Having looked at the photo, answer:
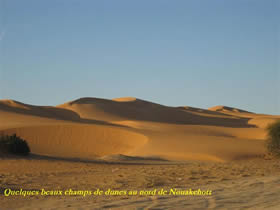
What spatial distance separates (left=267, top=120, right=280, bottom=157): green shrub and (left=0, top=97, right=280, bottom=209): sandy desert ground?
87 cm

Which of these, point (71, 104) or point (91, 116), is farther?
point (71, 104)

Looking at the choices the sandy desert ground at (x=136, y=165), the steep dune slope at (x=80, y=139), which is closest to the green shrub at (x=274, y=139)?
the sandy desert ground at (x=136, y=165)

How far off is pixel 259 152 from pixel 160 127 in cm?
1404

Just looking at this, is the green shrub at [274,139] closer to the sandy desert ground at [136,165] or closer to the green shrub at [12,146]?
the sandy desert ground at [136,165]

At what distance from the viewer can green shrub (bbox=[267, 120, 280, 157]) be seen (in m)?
21.3

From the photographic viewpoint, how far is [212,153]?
2264cm

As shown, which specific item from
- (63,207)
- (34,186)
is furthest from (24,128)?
(63,207)

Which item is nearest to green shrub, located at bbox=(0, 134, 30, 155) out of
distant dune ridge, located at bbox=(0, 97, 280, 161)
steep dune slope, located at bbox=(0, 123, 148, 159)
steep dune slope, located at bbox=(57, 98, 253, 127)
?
distant dune ridge, located at bbox=(0, 97, 280, 161)

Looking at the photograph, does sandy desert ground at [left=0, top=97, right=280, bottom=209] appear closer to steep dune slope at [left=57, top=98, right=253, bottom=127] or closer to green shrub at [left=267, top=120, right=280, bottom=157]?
green shrub at [left=267, top=120, right=280, bottom=157]

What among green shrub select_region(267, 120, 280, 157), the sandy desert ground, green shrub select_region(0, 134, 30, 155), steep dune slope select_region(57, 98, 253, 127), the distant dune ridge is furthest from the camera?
steep dune slope select_region(57, 98, 253, 127)

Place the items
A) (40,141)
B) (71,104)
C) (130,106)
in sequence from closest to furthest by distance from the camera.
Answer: (40,141) → (71,104) → (130,106)

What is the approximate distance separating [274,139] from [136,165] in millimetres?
8594

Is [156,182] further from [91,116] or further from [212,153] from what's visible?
[91,116]

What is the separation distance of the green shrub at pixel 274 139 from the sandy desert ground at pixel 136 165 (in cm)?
87
